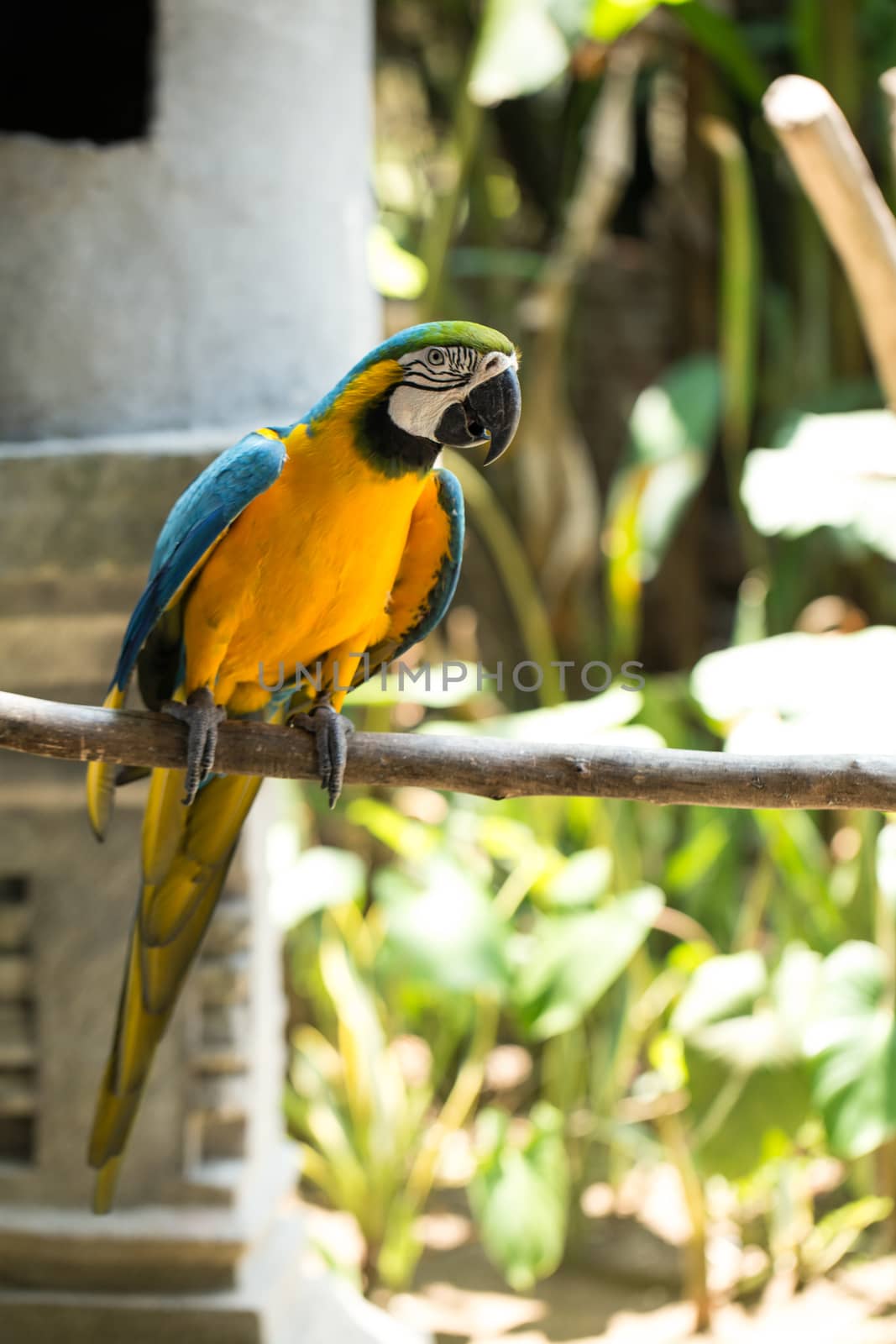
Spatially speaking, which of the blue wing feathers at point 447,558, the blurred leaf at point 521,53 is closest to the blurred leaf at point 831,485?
the blue wing feathers at point 447,558

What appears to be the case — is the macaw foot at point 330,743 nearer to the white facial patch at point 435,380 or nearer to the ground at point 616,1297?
the white facial patch at point 435,380

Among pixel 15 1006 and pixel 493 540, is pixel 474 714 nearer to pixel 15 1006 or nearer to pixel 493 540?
pixel 493 540

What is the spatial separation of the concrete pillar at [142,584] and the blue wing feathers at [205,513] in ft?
1.45

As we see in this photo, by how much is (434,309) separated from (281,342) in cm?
129

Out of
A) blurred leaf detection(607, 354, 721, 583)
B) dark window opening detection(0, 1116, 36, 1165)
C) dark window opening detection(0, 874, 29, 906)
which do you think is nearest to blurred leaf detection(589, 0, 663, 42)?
blurred leaf detection(607, 354, 721, 583)

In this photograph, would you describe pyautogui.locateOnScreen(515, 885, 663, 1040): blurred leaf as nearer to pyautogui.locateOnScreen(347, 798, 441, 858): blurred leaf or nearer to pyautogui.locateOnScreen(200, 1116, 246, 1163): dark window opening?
pyautogui.locateOnScreen(347, 798, 441, 858): blurred leaf

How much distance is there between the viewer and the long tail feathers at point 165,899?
1335 mm

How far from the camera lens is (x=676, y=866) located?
246 centimetres

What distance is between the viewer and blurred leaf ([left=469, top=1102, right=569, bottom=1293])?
2193mm

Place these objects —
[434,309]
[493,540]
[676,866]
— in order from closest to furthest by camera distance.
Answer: [676,866] → [493,540] → [434,309]

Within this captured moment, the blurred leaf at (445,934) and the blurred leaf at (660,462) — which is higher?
the blurred leaf at (660,462)

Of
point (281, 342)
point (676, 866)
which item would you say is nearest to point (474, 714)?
point (676, 866)

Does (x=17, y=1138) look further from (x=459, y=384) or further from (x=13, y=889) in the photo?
(x=459, y=384)

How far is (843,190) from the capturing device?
1719 mm
